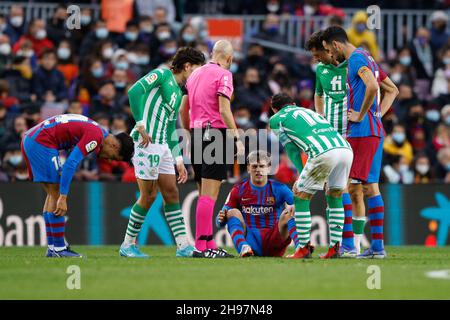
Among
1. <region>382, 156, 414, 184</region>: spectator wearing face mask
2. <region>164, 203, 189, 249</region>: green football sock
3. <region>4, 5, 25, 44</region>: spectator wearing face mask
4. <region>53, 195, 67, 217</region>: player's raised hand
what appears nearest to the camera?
<region>53, 195, 67, 217</region>: player's raised hand

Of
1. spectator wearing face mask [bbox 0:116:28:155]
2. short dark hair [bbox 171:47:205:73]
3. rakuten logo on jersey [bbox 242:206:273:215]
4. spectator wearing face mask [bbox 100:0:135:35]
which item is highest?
spectator wearing face mask [bbox 100:0:135:35]

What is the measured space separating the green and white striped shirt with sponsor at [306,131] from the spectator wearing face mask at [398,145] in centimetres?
747

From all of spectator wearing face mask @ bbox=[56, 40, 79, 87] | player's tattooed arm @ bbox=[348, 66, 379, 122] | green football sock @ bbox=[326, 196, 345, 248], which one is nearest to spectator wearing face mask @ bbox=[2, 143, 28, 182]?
spectator wearing face mask @ bbox=[56, 40, 79, 87]

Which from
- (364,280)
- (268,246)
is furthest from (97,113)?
(364,280)

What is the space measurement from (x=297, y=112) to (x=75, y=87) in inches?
327

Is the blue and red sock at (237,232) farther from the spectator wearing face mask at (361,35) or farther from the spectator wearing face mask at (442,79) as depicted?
the spectator wearing face mask at (442,79)

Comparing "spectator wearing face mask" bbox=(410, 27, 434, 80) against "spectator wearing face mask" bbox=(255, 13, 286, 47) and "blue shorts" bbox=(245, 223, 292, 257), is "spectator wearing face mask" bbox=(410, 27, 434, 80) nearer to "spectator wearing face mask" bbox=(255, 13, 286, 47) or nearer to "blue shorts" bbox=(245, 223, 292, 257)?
"spectator wearing face mask" bbox=(255, 13, 286, 47)

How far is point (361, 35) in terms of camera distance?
63.8ft

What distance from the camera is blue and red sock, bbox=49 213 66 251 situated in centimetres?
1076

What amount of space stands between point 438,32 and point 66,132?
11857mm

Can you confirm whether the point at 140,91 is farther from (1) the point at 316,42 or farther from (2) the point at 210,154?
(1) the point at 316,42

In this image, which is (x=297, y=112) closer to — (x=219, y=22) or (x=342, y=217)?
(x=342, y=217)

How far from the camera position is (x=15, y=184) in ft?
50.6

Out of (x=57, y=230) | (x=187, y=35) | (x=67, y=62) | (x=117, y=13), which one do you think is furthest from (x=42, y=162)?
(x=117, y=13)
